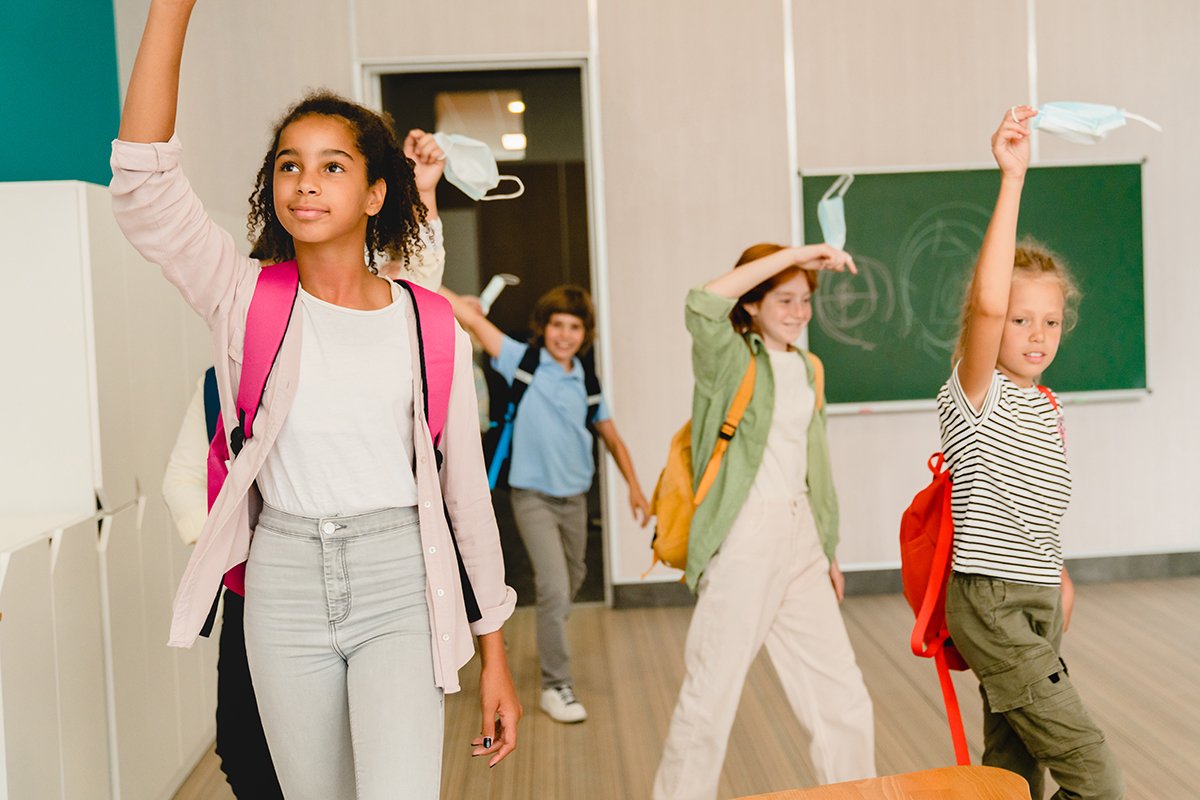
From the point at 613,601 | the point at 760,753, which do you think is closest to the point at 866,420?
the point at 613,601

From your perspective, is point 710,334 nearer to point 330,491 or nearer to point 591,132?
point 330,491

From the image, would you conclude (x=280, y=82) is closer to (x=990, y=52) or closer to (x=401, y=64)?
(x=401, y=64)

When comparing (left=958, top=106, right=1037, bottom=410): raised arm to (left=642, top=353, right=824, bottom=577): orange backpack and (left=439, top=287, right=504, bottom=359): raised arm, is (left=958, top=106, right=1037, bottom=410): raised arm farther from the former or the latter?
(left=439, top=287, right=504, bottom=359): raised arm

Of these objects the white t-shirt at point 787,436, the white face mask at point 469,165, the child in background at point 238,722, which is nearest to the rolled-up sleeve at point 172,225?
the child in background at point 238,722

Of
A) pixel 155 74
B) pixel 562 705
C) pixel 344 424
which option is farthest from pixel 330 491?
pixel 562 705

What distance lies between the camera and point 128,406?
286 centimetres

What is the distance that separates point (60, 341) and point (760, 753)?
219 centimetres

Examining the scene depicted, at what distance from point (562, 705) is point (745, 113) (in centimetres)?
271

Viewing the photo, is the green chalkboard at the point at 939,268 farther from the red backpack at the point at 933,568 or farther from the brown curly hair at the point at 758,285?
the red backpack at the point at 933,568

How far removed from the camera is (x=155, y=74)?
1323mm

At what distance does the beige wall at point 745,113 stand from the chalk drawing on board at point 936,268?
0.93 feet

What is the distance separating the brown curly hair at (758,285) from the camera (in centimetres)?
267

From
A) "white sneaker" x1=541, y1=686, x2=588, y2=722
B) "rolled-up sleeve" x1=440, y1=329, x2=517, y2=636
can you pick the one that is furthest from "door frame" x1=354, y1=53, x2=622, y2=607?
"rolled-up sleeve" x1=440, y1=329, x2=517, y2=636

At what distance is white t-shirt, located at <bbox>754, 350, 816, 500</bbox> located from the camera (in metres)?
2.66
